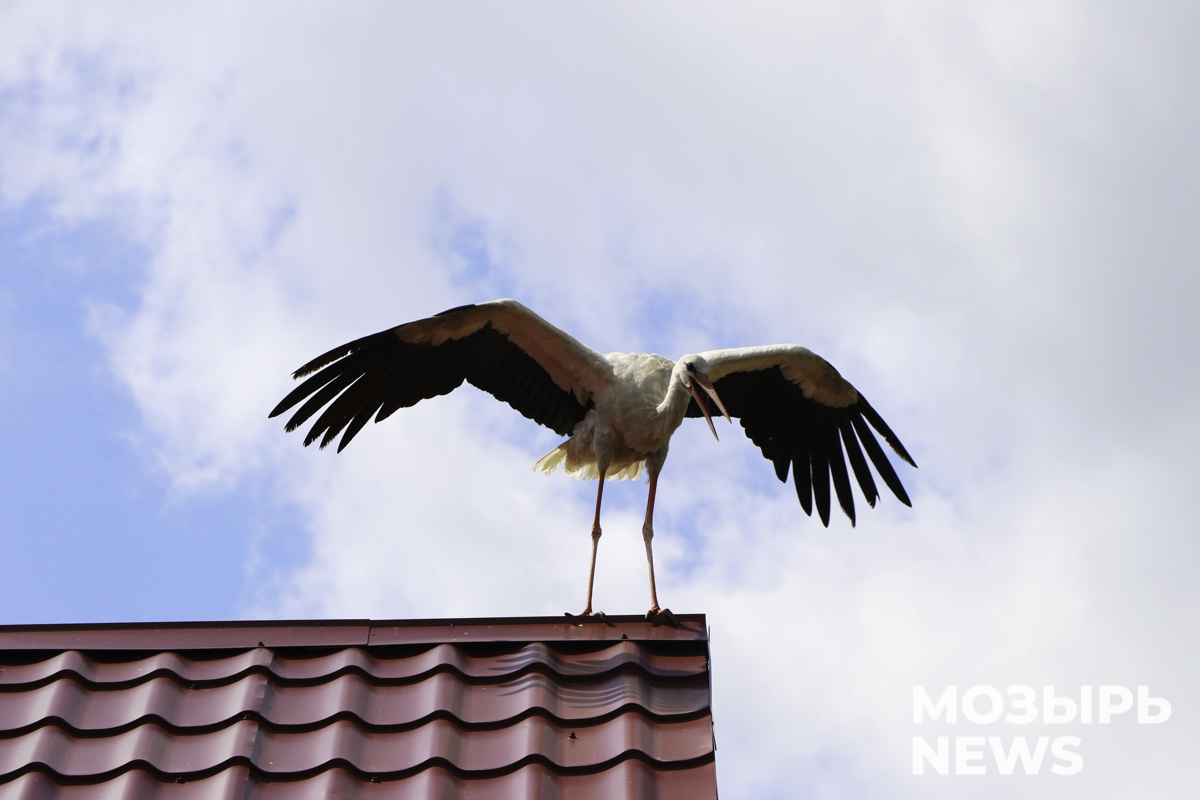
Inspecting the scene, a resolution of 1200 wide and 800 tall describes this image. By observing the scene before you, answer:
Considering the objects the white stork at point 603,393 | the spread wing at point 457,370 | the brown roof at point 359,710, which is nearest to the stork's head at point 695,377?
the white stork at point 603,393

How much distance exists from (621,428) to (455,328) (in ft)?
2.76

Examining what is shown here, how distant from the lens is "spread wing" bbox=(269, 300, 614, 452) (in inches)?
194

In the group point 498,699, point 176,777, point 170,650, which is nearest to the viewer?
point 176,777

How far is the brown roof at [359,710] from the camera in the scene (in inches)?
107

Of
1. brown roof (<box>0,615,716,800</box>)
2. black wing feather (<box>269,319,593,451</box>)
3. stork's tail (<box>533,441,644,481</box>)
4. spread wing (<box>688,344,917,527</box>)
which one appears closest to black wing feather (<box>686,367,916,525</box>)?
spread wing (<box>688,344,917,527</box>)

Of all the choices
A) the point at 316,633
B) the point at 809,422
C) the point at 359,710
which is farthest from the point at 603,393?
the point at 359,710

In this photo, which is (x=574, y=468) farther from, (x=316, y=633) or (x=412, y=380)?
(x=316, y=633)

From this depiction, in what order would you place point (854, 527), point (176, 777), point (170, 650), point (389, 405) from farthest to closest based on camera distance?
1. point (854, 527)
2. point (389, 405)
3. point (170, 650)
4. point (176, 777)

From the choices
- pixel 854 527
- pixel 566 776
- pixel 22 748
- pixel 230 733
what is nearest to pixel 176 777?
pixel 230 733

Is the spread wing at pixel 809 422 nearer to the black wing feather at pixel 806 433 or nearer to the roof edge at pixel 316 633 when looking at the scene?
the black wing feather at pixel 806 433

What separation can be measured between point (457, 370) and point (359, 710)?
2.59m

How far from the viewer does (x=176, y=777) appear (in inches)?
108

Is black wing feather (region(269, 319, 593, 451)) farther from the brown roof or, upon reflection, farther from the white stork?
the brown roof

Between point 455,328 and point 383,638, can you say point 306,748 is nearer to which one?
point 383,638
